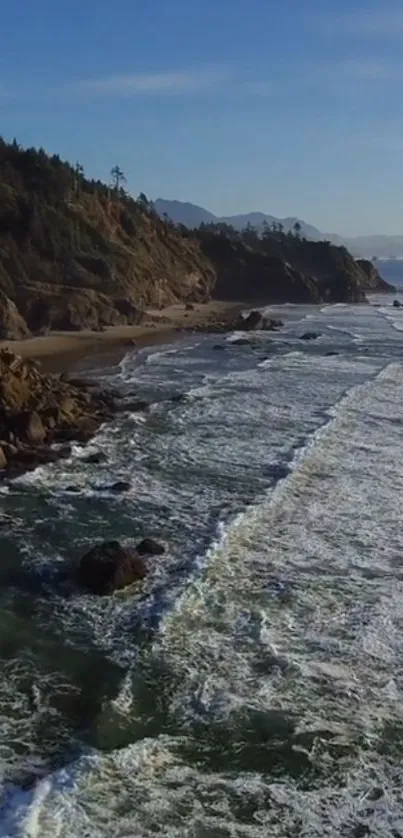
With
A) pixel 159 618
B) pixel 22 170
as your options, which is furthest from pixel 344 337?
pixel 159 618

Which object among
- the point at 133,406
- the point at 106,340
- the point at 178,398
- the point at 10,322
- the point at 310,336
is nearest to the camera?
the point at 133,406

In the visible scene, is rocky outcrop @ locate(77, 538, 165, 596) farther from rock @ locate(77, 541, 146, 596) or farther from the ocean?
the ocean

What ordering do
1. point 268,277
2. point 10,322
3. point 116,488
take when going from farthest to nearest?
point 268,277 → point 10,322 → point 116,488

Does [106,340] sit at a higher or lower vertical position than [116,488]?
higher

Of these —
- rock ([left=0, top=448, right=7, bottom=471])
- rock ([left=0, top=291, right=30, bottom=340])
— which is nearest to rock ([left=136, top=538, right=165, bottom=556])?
rock ([left=0, top=448, right=7, bottom=471])

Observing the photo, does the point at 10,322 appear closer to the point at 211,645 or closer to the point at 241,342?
the point at 241,342

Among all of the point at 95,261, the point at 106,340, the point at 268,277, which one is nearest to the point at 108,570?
the point at 106,340

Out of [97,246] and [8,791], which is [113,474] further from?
[97,246]
